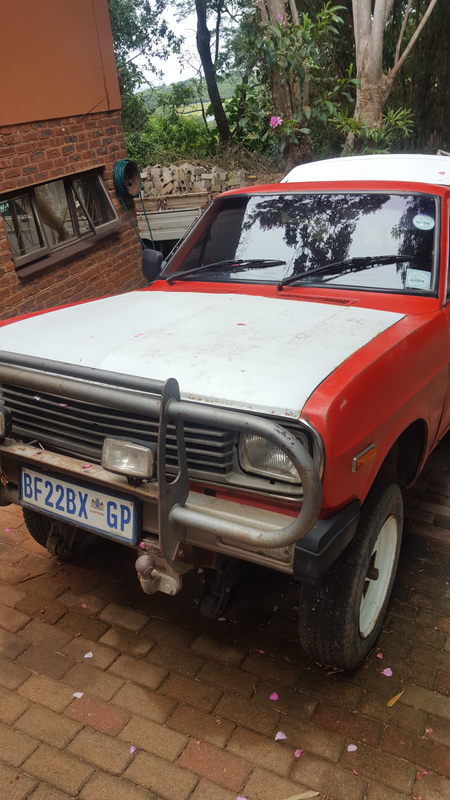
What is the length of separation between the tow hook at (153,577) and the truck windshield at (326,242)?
163cm

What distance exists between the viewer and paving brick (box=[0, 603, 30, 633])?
293cm

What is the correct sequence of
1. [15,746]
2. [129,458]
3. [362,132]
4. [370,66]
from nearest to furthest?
[129,458] → [15,746] → [362,132] → [370,66]

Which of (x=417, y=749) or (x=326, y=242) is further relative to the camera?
(x=326, y=242)

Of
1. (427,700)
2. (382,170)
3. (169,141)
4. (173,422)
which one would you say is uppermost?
(169,141)

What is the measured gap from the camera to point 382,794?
82.8 inches

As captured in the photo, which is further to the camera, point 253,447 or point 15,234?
point 15,234

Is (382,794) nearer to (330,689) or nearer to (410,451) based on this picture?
(330,689)

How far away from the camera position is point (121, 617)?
2.98 meters

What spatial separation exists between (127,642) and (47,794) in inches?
30.2

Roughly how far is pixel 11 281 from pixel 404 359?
4.83 metres

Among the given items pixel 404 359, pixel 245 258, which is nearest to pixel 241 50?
pixel 245 258

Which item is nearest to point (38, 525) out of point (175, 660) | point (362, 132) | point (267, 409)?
point (175, 660)

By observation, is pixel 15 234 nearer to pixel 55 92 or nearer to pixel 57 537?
pixel 55 92

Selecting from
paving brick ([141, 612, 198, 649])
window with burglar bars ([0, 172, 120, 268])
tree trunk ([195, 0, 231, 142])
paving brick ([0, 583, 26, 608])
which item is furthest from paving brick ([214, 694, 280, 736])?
tree trunk ([195, 0, 231, 142])
